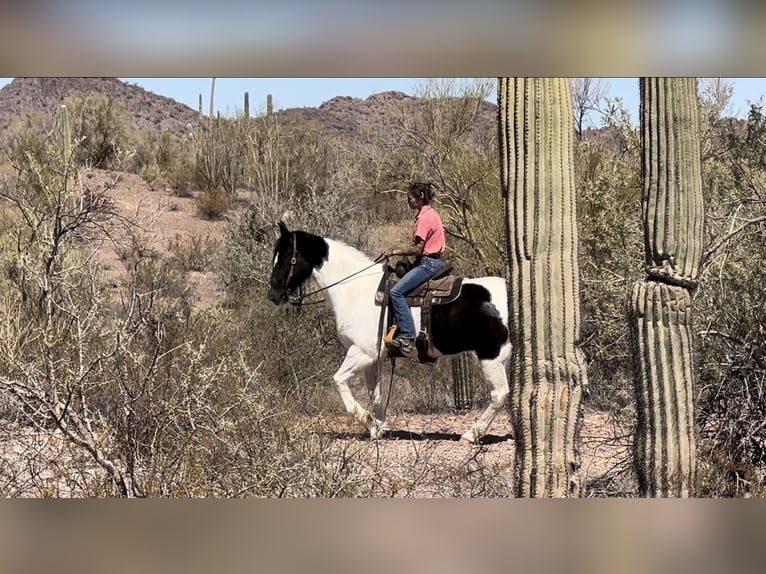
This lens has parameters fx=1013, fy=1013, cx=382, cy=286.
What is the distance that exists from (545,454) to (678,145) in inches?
80.1

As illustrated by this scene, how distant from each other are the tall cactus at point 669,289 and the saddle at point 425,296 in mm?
3553

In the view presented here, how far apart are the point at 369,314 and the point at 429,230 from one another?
3.66 ft

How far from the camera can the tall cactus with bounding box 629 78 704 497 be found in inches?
239

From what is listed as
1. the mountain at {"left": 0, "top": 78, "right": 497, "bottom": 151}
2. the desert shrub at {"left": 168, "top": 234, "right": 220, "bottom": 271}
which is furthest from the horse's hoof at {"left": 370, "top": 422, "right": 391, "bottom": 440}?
the mountain at {"left": 0, "top": 78, "right": 497, "bottom": 151}

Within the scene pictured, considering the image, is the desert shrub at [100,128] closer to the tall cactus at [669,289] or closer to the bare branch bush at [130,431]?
the bare branch bush at [130,431]

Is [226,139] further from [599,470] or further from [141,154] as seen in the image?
[599,470]

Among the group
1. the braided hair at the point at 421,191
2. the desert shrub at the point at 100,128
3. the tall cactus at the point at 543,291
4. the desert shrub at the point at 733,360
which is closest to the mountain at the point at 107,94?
the desert shrub at the point at 100,128

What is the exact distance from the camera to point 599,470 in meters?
8.65

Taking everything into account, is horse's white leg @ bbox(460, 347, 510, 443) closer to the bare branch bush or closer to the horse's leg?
the horse's leg

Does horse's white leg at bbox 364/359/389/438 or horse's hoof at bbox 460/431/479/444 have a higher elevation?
horse's white leg at bbox 364/359/389/438

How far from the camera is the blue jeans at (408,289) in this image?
31.3ft

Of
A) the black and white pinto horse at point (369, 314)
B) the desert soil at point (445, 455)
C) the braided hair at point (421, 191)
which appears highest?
the braided hair at point (421, 191)

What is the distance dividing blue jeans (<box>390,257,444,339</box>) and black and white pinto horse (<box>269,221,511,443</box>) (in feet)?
0.64

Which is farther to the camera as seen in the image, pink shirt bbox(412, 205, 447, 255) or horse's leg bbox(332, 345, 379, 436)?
horse's leg bbox(332, 345, 379, 436)
